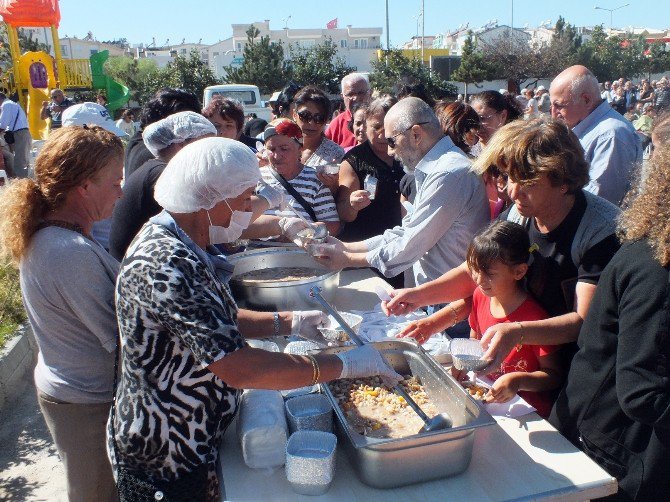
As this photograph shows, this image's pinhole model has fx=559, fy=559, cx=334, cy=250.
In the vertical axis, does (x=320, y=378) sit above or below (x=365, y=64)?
below

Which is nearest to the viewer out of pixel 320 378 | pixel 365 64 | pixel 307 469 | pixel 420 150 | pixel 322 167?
pixel 307 469

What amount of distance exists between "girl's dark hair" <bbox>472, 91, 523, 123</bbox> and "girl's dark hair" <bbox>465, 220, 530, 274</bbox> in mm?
2331

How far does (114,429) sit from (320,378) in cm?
59

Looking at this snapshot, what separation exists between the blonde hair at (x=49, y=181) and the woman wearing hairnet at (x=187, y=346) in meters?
0.49

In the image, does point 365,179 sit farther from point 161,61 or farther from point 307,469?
point 161,61

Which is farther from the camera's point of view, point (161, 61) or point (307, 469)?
point (161, 61)

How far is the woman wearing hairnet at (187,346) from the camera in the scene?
132cm

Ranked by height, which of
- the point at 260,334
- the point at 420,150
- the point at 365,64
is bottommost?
the point at 260,334

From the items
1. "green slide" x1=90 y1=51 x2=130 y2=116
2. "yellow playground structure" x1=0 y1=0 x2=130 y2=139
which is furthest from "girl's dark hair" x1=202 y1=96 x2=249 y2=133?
"green slide" x1=90 y1=51 x2=130 y2=116

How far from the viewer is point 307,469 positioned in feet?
4.47

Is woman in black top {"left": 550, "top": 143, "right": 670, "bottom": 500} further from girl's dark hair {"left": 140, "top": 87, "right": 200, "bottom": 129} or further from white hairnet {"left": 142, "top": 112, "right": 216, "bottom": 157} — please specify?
girl's dark hair {"left": 140, "top": 87, "right": 200, "bottom": 129}

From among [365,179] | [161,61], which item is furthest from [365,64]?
[365,179]

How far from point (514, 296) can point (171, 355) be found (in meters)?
1.19

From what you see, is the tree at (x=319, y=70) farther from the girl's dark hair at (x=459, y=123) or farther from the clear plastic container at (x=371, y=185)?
the clear plastic container at (x=371, y=185)
